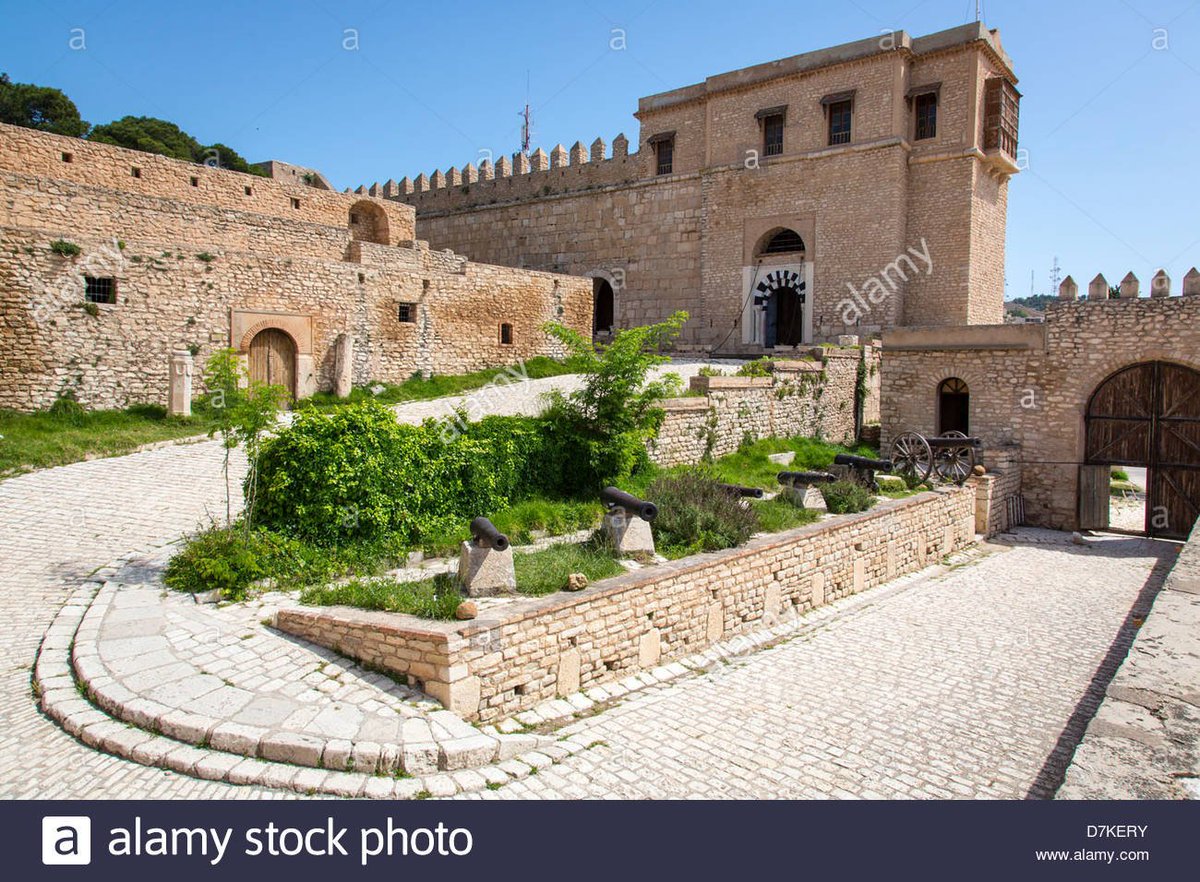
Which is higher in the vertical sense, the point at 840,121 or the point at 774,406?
the point at 840,121

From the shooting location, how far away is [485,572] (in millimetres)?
7527

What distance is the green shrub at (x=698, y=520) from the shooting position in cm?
970

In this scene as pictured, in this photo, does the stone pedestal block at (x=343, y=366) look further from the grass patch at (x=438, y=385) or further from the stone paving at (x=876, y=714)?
the stone paving at (x=876, y=714)

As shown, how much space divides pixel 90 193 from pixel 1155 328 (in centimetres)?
2187

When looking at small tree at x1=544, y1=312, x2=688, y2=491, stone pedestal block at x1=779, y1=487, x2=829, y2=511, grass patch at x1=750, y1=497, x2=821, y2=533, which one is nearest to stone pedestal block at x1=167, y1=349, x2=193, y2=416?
small tree at x1=544, y1=312, x2=688, y2=491

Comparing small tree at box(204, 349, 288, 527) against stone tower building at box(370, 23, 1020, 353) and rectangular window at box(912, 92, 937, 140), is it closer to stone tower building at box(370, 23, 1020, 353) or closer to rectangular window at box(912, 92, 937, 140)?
stone tower building at box(370, 23, 1020, 353)

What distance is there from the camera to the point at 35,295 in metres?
13.7

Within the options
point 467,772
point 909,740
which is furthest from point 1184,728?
point 467,772

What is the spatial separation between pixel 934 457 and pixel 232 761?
14995mm

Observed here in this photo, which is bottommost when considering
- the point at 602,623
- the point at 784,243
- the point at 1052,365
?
the point at 602,623

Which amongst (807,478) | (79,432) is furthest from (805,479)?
(79,432)

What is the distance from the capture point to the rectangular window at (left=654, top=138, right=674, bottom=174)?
2698 centimetres

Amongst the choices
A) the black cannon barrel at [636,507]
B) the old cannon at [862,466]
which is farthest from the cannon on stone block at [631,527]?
the old cannon at [862,466]

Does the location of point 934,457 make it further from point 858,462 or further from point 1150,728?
point 1150,728
